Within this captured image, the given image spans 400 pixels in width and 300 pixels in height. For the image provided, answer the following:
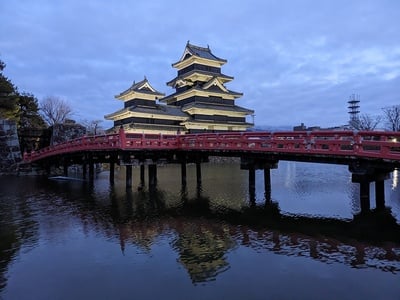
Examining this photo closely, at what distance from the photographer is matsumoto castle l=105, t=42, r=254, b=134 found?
47.0m

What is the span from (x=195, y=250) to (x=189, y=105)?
41.7 metres

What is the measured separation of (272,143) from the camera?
1536 cm

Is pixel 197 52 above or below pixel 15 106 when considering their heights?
above

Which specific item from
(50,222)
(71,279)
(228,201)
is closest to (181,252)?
(71,279)

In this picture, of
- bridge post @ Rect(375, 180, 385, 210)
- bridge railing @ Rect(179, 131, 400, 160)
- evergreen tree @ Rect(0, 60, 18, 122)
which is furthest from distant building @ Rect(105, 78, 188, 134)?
bridge post @ Rect(375, 180, 385, 210)

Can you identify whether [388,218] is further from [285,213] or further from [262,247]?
[262,247]

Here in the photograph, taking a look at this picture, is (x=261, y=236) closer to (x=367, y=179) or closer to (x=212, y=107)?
(x=367, y=179)

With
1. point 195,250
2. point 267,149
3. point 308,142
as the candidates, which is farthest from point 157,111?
point 195,250

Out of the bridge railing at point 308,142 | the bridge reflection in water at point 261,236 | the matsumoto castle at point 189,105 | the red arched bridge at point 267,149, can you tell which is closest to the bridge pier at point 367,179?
the red arched bridge at point 267,149

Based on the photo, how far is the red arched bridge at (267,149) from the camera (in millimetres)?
12195

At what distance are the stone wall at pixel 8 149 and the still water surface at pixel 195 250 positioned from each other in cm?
1845

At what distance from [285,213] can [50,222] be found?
913cm

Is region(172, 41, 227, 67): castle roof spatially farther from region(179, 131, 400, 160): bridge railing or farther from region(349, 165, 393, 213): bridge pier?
region(349, 165, 393, 213): bridge pier

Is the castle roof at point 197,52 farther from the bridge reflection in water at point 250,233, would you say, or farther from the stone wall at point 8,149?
the bridge reflection in water at point 250,233
